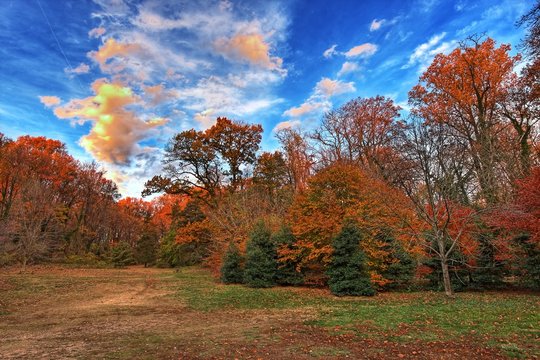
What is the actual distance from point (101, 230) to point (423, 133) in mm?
48487

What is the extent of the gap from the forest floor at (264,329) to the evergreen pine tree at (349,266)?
42.7 inches

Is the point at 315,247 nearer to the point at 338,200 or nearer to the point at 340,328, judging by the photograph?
the point at 338,200

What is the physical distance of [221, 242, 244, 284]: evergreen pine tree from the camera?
68.8ft

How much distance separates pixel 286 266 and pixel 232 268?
150 inches

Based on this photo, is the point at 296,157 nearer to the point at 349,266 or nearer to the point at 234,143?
the point at 234,143

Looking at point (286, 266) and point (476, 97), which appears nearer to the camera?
point (286, 266)

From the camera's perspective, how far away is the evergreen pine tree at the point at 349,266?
15.2 metres

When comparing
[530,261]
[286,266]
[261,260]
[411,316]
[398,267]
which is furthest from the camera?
[286,266]

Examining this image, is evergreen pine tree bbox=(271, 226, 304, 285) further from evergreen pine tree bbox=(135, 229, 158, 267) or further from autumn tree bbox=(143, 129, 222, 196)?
evergreen pine tree bbox=(135, 229, 158, 267)

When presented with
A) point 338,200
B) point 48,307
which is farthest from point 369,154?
point 48,307

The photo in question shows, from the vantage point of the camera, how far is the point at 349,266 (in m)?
15.5

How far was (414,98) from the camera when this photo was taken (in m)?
24.7

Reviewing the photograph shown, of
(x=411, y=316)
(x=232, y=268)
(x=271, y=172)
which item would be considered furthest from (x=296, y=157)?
(x=411, y=316)

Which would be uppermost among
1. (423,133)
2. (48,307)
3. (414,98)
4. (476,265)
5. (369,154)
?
(414,98)
